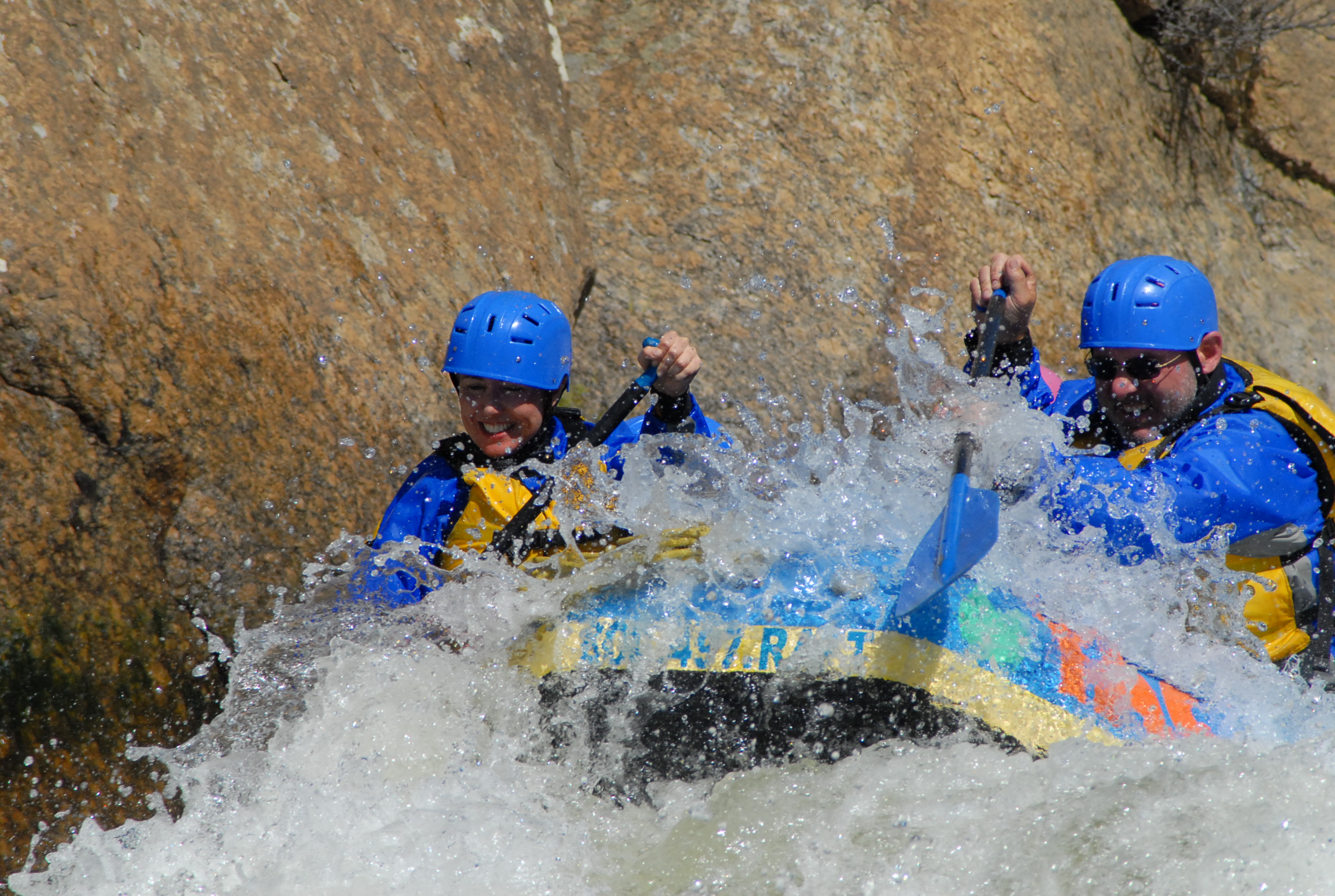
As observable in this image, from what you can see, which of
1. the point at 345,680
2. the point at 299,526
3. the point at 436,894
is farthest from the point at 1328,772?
the point at 299,526

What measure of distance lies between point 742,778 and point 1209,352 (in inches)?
75.3

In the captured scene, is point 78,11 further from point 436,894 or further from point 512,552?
point 436,894

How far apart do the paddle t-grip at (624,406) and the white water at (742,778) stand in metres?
0.20

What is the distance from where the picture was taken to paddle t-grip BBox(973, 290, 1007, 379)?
3.11m

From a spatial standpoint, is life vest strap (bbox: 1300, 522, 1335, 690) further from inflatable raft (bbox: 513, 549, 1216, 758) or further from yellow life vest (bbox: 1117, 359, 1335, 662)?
inflatable raft (bbox: 513, 549, 1216, 758)

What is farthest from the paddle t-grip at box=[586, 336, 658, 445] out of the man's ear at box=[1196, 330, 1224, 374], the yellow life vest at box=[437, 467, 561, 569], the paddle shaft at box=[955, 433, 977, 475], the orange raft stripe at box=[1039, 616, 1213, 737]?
the man's ear at box=[1196, 330, 1224, 374]

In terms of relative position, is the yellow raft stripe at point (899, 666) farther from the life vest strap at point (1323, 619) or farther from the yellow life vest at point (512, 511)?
the life vest strap at point (1323, 619)

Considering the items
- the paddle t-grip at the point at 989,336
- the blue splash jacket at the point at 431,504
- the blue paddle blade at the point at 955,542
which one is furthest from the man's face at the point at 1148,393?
the blue splash jacket at the point at 431,504

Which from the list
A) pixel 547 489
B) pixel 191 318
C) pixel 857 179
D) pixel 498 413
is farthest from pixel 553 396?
pixel 857 179

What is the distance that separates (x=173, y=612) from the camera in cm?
309

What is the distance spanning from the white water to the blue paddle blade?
29 centimetres

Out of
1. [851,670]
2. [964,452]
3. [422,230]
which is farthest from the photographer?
[422,230]

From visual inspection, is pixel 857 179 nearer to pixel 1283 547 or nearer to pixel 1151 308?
pixel 1151 308

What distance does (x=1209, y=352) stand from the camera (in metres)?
3.17
